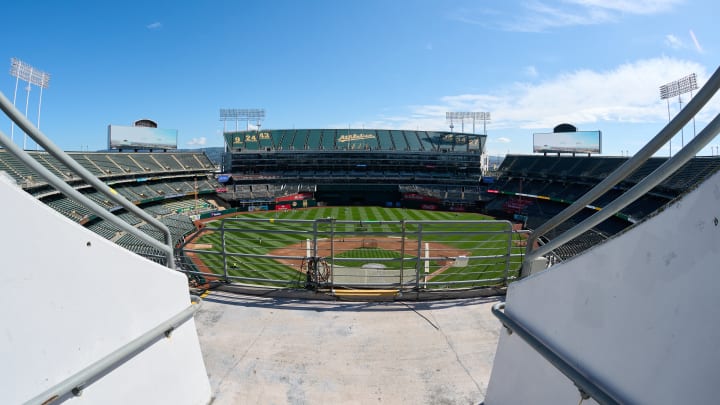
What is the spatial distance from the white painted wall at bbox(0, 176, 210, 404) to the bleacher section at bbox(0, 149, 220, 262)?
27.7 m

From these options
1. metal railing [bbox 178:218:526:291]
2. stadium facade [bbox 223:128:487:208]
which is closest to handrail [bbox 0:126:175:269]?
metal railing [bbox 178:218:526:291]

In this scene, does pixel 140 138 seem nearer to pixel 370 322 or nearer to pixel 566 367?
pixel 370 322

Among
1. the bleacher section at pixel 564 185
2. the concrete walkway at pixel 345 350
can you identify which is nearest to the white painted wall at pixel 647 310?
the concrete walkway at pixel 345 350

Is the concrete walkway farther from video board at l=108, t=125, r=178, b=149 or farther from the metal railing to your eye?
video board at l=108, t=125, r=178, b=149

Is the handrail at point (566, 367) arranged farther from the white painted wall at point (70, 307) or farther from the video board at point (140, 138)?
the video board at point (140, 138)

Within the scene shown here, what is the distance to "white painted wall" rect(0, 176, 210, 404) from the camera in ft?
4.26

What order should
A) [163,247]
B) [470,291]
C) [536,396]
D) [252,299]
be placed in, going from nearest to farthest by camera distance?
[536,396] < [163,247] < [252,299] < [470,291]

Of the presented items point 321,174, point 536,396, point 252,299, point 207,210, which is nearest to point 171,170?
point 207,210

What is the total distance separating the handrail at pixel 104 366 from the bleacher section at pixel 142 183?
27.7 meters

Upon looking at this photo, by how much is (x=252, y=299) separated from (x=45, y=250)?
122 inches

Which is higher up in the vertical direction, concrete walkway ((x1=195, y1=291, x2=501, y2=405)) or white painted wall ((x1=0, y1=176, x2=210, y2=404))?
white painted wall ((x1=0, y1=176, x2=210, y2=404))

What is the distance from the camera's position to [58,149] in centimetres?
172

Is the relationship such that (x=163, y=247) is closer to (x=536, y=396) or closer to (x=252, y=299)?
(x=252, y=299)

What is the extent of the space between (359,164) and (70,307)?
58.1m
